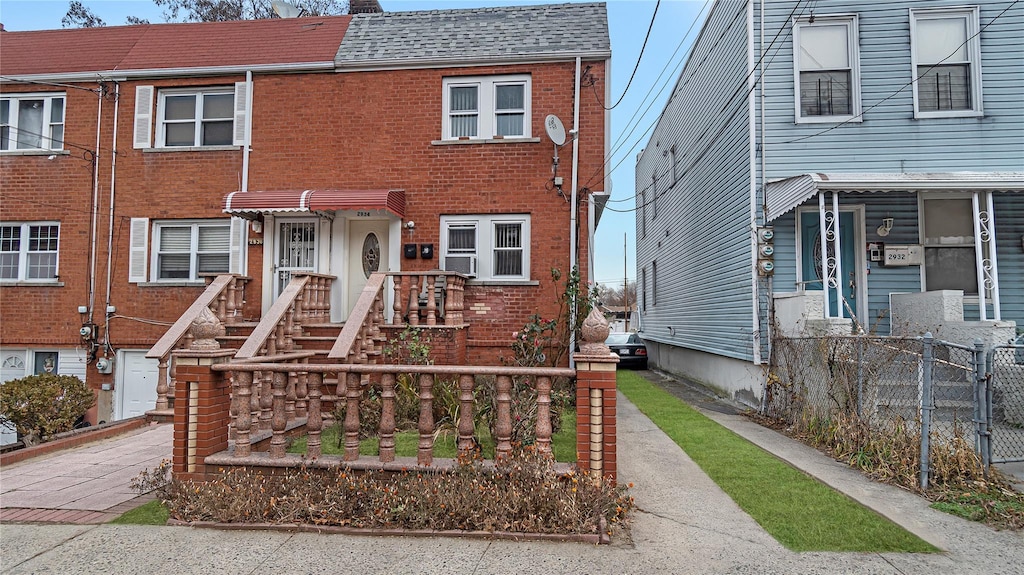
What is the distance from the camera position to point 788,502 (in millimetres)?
5074

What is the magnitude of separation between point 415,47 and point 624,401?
7802 millimetres

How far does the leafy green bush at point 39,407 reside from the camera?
23.7 feet

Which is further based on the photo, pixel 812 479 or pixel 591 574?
pixel 812 479

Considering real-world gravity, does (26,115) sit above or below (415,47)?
below

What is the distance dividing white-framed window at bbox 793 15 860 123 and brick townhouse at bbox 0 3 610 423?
3471 mm

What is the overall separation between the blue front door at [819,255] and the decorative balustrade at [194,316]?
9430 millimetres

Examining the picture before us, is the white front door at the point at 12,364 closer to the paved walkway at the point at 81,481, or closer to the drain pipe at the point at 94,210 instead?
the drain pipe at the point at 94,210

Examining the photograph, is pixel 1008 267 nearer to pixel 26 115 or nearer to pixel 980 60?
pixel 980 60

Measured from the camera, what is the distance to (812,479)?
18.7 ft

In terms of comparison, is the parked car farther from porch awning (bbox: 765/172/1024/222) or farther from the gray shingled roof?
the gray shingled roof

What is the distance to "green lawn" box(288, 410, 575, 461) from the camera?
5859mm

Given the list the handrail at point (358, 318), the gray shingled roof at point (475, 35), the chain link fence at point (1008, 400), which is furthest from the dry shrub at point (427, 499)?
the gray shingled roof at point (475, 35)

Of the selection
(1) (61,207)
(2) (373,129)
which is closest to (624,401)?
(2) (373,129)

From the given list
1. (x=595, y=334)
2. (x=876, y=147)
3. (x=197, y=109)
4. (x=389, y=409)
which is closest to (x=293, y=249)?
(x=197, y=109)
